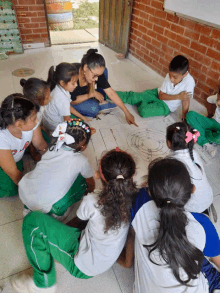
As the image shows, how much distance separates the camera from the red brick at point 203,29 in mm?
2039

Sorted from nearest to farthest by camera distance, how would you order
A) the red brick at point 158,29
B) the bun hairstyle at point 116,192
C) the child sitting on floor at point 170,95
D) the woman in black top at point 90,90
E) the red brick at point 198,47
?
the bun hairstyle at point 116,192 → the woman in black top at point 90,90 → the child sitting on floor at point 170,95 → the red brick at point 198,47 → the red brick at point 158,29

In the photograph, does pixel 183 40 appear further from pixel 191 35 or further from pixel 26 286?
pixel 26 286

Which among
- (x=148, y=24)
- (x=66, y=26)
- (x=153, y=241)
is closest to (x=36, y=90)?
(x=153, y=241)

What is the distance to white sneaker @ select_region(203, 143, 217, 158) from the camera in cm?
178

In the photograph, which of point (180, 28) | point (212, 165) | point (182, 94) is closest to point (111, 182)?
point (212, 165)

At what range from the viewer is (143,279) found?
0.80 meters

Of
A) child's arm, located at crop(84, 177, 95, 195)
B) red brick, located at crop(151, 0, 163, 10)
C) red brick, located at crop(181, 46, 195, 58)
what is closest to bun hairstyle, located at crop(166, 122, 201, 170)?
child's arm, located at crop(84, 177, 95, 195)

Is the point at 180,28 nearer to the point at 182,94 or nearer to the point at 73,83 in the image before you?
the point at 182,94

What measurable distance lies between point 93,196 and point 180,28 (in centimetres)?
231

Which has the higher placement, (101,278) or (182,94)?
(182,94)

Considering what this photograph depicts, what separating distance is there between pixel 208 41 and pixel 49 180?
2.00m

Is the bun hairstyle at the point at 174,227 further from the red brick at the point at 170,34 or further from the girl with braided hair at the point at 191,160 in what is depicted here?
the red brick at the point at 170,34

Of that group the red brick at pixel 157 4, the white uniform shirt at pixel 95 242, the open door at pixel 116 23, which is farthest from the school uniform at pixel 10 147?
→ the open door at pixel 116 23

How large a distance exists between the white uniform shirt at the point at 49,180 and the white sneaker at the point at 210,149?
1221 mm
